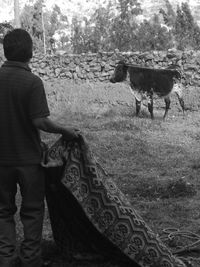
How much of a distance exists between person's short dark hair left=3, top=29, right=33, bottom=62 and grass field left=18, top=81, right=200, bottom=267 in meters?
1.70

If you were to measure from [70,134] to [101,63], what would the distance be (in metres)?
14.4

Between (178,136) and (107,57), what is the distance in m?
7.90

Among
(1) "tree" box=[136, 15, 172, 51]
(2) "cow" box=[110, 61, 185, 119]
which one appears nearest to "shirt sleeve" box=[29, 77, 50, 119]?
(2) "cow" box=[110, 61, 185, 119]

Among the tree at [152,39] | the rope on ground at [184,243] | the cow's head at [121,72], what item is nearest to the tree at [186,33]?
the tree at [152,39]

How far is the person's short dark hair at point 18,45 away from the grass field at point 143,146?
1698 mm

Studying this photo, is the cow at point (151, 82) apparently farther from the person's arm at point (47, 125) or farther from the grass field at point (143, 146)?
the person's arm at point (47, 125)

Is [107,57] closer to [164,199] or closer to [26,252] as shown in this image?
[164,199]

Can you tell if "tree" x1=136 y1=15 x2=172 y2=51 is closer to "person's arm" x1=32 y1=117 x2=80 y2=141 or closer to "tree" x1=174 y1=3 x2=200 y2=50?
"tree" x1=174 y1=3 x2=200 y2=50

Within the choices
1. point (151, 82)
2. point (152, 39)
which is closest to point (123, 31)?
point (152, 39)

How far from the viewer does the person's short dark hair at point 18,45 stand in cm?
385

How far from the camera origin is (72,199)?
4.18m

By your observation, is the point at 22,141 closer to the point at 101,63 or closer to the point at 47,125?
A: the point at 47,125

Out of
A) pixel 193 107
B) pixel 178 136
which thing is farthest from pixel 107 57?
pixel 178 136

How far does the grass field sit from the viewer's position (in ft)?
20.2
